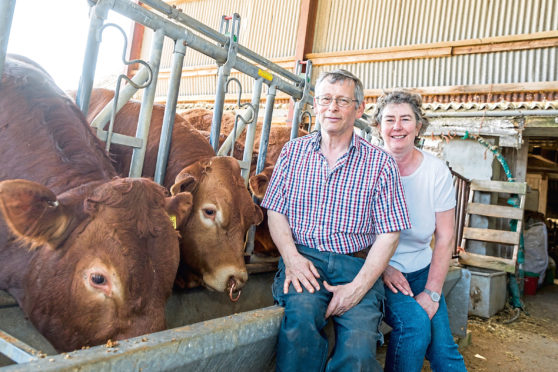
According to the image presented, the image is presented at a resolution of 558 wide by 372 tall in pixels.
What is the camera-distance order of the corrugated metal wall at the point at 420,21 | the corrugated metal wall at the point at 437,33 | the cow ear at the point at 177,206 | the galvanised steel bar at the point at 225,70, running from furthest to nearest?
the corrugated metal wall at the point at 420,21 < the corrugated metal wall at the point at 437,33 < the galvanised steel bar at the point at 225,70 < the cow ear at the point at 177,206

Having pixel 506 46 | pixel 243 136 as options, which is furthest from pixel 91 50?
pixel 506 46

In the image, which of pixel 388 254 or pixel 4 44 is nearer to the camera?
pixel 4 44

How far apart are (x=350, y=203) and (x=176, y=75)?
143 cm

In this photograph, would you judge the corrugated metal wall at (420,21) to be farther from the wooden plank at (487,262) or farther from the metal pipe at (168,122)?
the metal pipe at (168,122)

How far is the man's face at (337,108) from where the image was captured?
7.20 feet

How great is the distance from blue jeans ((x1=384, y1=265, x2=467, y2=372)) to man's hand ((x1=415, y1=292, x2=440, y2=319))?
5 cm

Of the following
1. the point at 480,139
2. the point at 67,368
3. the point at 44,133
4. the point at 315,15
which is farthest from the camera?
the point at 315,15

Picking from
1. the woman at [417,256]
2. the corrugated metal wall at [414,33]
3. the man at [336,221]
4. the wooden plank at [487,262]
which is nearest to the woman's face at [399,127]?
the woman at [417,256]

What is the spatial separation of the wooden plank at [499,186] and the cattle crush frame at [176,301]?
12.0 feet

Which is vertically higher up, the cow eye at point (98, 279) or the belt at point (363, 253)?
the belt at point (363, 253)

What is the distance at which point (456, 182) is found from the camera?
680cm

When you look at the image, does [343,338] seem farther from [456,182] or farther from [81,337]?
[456,182]

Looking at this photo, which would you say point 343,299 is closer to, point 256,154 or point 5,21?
point 5,21

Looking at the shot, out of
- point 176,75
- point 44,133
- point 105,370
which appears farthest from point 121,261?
point 176,75
